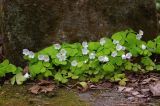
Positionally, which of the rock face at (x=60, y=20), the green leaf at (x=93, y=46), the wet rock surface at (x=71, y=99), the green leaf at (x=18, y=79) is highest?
the rock face at (x=60, y=20)

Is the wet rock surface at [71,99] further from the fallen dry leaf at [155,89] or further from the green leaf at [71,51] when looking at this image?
the green leaf at [71,51]

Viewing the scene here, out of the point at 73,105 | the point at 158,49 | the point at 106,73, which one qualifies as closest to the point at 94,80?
the point at 106,73

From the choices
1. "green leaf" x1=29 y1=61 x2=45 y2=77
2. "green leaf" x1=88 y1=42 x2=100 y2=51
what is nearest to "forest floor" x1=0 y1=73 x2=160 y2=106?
"green leaf" x1=29 y1=61 x2=45 y2=77

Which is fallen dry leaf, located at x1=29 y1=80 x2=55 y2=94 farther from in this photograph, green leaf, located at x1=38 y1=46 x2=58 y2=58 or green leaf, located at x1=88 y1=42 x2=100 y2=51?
green leaf, located at x1=88 y1=42 x2=100 y2=51

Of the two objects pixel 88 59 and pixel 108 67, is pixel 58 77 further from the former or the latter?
pixel 108 67

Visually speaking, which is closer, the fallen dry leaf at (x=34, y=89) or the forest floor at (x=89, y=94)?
the forest floor at (x=89, y=94)

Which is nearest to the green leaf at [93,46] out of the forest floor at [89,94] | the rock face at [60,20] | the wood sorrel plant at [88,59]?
the wood sorrel plant at [88,59]

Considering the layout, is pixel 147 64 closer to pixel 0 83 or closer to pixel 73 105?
pixel 73 105
